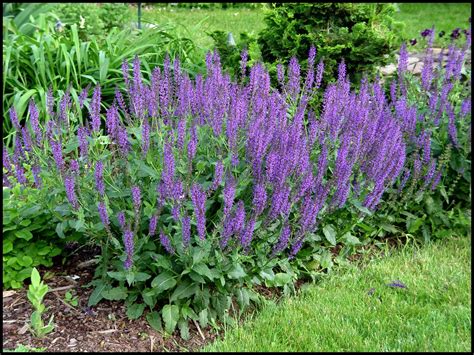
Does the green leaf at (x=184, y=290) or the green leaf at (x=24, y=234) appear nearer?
the green leaf at (x=184, y=290)

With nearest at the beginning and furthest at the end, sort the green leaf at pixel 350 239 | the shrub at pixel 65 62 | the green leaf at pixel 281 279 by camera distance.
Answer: the green leaf at pixel 281 279 → the green leaf at pixel 350 239 → the shrub at pixel 65 62

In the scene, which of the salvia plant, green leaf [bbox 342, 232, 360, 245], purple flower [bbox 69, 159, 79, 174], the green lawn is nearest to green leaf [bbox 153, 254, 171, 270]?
the salvia plant

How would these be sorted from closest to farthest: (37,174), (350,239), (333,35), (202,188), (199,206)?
(199,206) → (202,188) → (37,174) → (350,239) → (333,35)

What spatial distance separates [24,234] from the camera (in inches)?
138

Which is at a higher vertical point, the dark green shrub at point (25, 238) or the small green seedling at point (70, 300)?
the dark green shrub at point (25, 238)

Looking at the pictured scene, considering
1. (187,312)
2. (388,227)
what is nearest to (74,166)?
(187,312)

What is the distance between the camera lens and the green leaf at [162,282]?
3.19m

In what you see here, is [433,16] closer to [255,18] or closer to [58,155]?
[255,18]

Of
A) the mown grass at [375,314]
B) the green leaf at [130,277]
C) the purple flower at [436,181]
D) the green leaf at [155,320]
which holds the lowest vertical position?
the mown grass at [375,314]

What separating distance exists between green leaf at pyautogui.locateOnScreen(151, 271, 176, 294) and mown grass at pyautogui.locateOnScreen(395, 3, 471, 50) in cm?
762

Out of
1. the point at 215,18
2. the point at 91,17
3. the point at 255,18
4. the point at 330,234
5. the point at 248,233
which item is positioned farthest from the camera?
the point at 215,18

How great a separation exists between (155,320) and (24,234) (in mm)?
877

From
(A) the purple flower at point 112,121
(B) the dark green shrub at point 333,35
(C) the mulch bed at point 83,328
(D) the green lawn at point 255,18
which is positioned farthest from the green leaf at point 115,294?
(D) the green lawn at point 255,18

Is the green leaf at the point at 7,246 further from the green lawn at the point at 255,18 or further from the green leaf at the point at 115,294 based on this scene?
the green lawn at the point at 255,18
